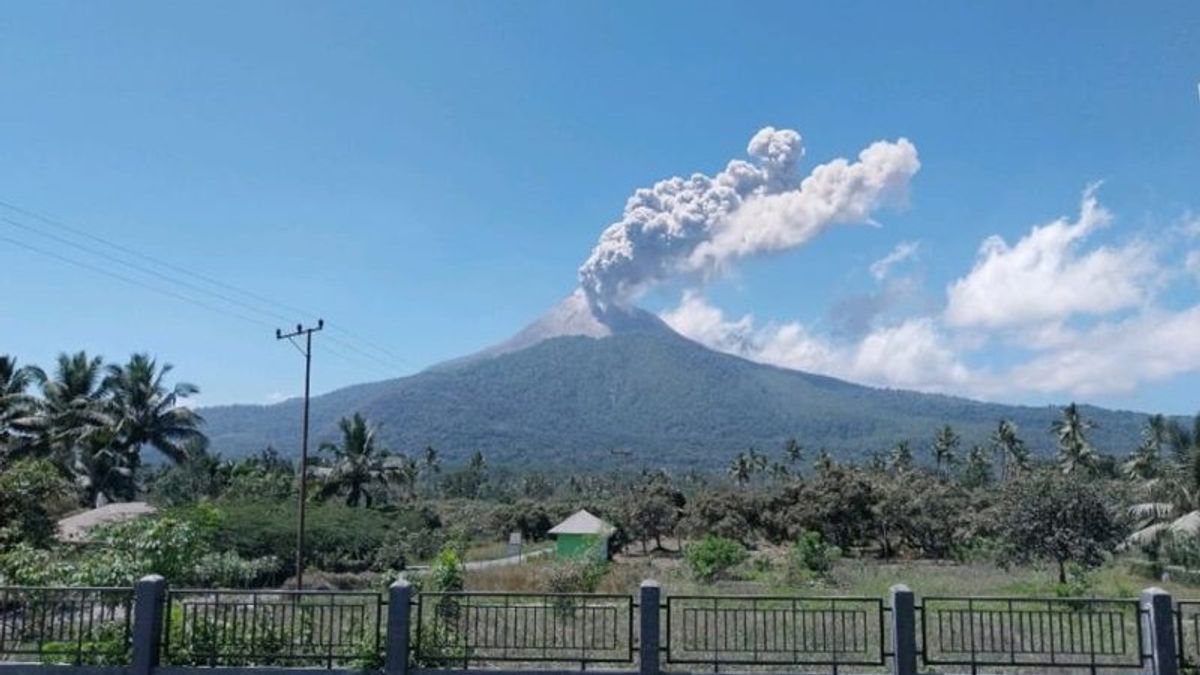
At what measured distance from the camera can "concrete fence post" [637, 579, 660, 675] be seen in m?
10.6

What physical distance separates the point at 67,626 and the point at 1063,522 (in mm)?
23303

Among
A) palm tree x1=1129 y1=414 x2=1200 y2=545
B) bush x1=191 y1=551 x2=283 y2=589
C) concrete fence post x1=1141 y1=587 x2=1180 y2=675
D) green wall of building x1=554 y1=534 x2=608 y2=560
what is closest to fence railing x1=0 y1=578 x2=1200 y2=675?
concrete fence post x1=1141 y1=587 x2=1180 y2=675

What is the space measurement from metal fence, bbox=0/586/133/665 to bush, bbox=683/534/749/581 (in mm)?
17276

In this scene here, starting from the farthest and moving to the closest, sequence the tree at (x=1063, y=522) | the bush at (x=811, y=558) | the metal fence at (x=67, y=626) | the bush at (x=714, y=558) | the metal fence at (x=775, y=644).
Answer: the bush at (x=811, y=558) < the bush at (x=714, y=558) < the tree at (x=1063, y=522) < the metal fence at (x=67, y=626) < the metal fence at (x=775, y=644)

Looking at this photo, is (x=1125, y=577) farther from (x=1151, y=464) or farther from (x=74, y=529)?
(x=74, y=529)

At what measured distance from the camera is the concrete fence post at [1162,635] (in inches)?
407

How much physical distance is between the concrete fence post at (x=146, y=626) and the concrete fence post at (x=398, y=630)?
2.66 meters

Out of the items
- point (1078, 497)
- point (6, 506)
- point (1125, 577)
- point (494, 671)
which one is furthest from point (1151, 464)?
point (6, 506)

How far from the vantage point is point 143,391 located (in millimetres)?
35938

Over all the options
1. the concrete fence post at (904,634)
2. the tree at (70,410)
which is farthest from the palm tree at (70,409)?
the concrete fence post at (904,634)

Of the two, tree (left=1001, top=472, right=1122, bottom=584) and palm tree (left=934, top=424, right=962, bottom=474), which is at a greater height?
palm tree (left=934, top=424, right=962, bottom=474)

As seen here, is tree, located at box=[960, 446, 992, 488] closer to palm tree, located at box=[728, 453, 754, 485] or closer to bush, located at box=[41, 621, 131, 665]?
palm tree, located at box=[728, 453, 754, 485]

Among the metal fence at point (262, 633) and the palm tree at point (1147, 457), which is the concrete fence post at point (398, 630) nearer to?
the metal fence at point (262, 633)

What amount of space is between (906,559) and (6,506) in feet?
105
